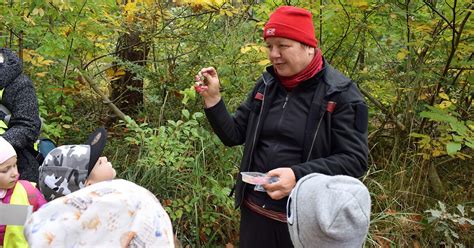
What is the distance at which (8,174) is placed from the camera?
225cm

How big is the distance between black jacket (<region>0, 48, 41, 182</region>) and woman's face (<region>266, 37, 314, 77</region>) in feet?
4.80

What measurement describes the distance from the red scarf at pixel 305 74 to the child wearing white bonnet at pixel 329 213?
2.24ft

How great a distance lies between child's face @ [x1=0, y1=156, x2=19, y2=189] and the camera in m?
2.23

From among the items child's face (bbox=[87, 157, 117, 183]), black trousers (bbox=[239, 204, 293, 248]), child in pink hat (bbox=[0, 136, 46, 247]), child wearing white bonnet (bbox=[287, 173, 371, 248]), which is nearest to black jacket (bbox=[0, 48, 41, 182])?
child in pink hat (bbox=[0, 136, 46, 247])

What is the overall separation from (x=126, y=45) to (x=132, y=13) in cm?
65

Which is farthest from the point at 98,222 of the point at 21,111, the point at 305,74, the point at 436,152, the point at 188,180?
the point at 436,152

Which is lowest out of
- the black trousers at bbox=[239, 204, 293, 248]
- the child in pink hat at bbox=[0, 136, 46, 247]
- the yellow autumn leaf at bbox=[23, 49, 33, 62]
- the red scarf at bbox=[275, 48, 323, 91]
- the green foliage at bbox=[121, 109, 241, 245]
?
the green foliage at bbox=[121, 109, 241, 245]

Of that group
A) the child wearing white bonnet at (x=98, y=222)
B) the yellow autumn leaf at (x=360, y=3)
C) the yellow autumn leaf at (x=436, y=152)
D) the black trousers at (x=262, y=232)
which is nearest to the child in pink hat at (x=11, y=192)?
the child wearing white bonnet at (x=98, y=222)

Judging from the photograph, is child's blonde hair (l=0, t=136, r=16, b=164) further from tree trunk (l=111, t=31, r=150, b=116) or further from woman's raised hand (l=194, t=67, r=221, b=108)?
tree trunk (l=111, t=31, r=150, b=116)

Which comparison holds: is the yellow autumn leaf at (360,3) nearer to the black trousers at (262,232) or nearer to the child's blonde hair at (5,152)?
the black trousers at (262,232)

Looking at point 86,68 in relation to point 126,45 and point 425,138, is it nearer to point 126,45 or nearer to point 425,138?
point 126,45

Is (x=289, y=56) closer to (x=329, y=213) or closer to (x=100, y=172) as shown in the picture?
(x=329, y=213)

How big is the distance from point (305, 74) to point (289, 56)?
0.11 meters

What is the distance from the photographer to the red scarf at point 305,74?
2.19 m
